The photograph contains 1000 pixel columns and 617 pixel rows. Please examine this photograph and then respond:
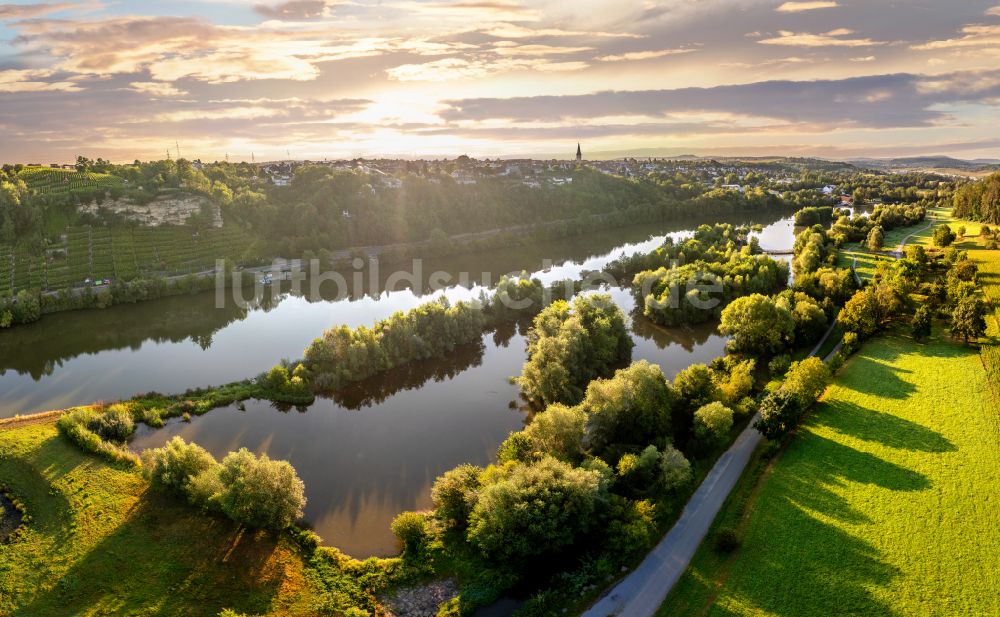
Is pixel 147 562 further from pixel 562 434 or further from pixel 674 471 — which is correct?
pixel 674 471

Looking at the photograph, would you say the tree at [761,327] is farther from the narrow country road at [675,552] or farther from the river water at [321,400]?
the narrow country road at [675,552]

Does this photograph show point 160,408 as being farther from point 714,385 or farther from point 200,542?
point 714,385

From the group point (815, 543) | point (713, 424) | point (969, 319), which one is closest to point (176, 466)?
point (713, 424)

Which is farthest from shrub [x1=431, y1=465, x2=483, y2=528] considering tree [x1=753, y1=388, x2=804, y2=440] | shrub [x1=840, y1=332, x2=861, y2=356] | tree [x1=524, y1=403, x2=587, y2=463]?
shrub [x1=840, y1=332, x2=861, y2=356]

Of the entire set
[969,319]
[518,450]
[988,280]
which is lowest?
[518,450]

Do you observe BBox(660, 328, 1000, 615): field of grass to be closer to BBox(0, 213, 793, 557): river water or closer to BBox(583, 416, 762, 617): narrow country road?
BBox(583, 416, 762, 617): narrow country road

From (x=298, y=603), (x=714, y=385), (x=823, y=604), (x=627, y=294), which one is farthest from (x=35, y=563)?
(x=627, y=294)
